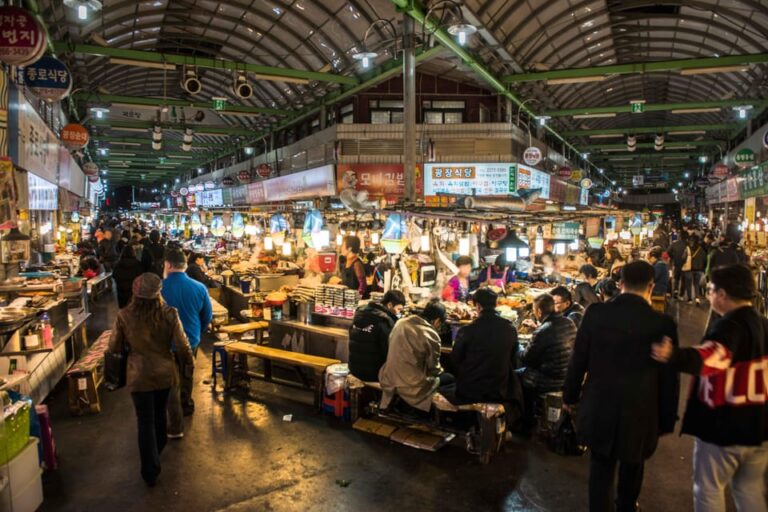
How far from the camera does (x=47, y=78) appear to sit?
8547mm

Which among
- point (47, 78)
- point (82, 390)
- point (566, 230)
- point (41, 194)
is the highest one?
point (47, 78)

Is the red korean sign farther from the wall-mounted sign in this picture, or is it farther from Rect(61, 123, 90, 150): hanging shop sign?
Rect(61, 123, 90, 150): hanging shop sign

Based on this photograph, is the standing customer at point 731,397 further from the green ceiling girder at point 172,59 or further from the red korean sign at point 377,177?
the red korean sign at point 377,177

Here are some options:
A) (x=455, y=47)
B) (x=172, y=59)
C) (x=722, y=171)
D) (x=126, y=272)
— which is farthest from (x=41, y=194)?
(x=722, y=171)

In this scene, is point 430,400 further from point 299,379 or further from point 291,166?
point 291,166

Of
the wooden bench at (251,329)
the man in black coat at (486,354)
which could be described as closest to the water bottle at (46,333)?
the wooden bench at (251,329)

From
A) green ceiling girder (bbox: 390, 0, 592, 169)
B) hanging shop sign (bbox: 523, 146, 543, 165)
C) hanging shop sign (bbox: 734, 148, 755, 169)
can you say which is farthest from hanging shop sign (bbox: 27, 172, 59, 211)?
hanging shop sign (bbox: 734, 148, 755, 169)

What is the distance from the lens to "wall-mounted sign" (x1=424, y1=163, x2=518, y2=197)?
18469mm

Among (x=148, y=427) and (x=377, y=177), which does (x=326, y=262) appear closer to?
(x=148, y=427)

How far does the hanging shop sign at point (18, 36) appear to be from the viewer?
20.3 ft

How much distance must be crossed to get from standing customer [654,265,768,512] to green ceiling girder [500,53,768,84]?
12664 millimetres

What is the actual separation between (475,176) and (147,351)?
15105 mm

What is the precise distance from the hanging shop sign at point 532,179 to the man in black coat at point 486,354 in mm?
13204

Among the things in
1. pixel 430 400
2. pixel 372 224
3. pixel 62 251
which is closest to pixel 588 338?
pixel 430 400
